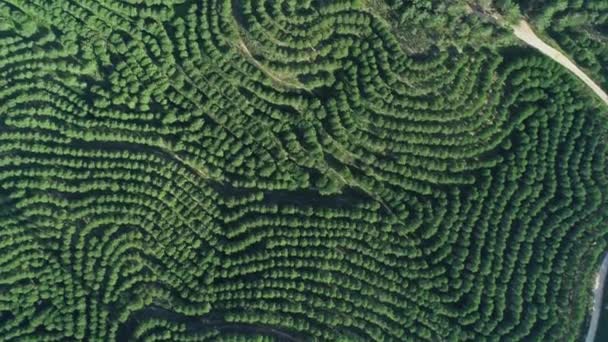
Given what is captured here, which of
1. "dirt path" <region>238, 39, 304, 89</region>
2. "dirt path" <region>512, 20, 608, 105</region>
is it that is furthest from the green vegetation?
"dirt path" <region>238, 39, 304, 89</region>

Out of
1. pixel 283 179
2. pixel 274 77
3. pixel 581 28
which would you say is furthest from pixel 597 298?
pixel 274 77

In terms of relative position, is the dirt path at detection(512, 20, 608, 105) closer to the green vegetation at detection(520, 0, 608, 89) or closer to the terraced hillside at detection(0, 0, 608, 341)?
the green vegetation at detection(520, 0, 608, 89)

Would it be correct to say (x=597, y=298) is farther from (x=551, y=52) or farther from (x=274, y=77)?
(x=274, y=77)

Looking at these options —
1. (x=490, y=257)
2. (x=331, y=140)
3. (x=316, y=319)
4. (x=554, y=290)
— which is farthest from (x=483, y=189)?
(x=316, y=319)

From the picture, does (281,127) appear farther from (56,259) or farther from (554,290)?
(554,290)

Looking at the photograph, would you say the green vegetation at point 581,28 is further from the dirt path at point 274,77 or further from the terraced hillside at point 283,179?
the dirt path at point 274,77

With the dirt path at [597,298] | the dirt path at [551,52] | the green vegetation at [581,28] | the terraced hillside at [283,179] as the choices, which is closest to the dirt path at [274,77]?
the terraced hillside at [283,179]
